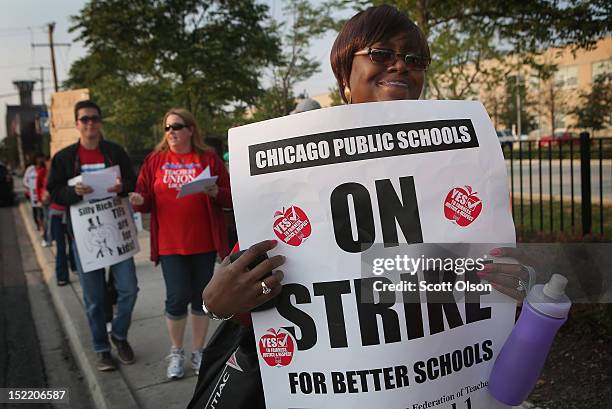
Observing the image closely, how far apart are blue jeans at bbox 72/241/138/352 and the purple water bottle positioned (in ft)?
11.8

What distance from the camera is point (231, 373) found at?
1.41 metres

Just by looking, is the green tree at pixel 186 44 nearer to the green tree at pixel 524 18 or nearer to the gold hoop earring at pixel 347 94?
the green tree at pixel 524 18

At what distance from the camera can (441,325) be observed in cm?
124

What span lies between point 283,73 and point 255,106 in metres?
1.40

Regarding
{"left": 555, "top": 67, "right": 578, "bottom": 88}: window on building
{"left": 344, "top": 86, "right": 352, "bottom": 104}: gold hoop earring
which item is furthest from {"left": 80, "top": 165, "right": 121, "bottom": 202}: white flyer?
{"left": 555, "top": 67, "right": 578, "bottom": 88}: window on building

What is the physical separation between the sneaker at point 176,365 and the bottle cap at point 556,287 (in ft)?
11.2

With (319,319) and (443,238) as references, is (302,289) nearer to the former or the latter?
(319,319)

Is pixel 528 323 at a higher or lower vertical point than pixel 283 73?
lower

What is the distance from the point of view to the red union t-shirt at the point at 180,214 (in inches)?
155

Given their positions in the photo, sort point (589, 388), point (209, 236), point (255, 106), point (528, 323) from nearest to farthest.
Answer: point (528, 323) → point (589, 388) → point (209, 236) → point (255, 106)

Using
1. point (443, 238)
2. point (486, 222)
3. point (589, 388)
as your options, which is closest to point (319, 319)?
point (443, 238)

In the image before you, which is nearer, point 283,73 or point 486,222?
point 486,222

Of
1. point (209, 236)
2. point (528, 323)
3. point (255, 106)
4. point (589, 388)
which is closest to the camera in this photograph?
point (528, 323)

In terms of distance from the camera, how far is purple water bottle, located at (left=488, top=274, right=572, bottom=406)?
115 centimetres
